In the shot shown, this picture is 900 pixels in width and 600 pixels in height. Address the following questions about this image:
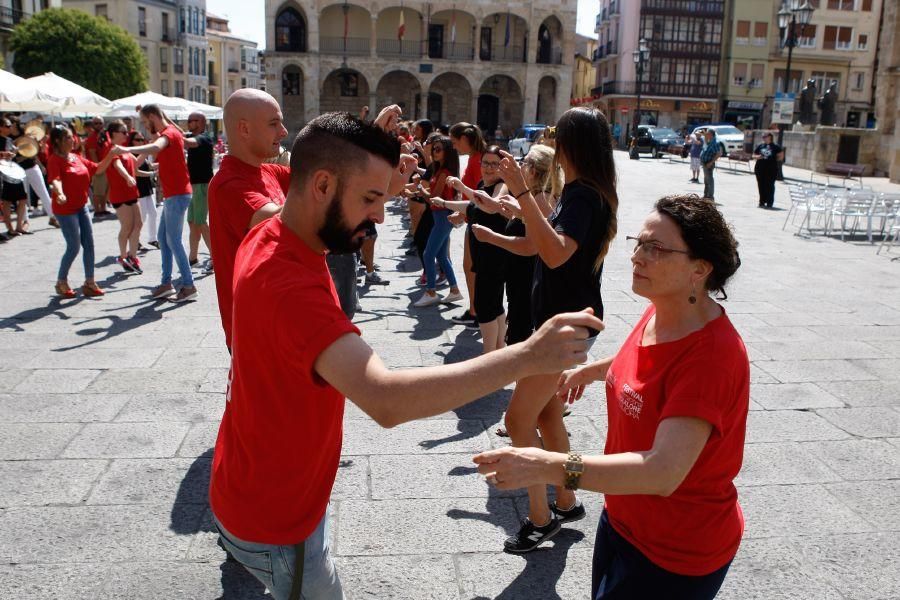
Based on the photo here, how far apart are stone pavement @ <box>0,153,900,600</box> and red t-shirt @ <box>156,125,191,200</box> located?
1.20 m

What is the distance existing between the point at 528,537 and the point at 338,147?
2.23 metres

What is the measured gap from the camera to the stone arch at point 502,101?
172ft

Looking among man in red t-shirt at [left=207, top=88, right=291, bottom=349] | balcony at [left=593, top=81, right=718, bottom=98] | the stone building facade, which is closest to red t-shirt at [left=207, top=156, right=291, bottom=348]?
man in red t-shirt at [left=207, top=88, right=291, bottom=349]

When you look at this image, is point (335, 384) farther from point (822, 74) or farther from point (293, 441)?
point (822, 74)

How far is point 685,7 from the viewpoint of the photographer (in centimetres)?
5544

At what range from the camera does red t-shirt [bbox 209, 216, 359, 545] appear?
1.55m

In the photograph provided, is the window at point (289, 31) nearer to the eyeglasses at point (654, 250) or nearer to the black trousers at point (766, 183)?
the black trousers at point (766, 183)

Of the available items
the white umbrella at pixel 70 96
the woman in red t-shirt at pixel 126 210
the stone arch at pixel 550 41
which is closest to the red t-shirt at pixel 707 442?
the woman in red t-shirt at pixel 126 210

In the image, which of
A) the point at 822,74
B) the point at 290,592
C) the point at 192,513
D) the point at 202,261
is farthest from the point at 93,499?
the point at 822,74

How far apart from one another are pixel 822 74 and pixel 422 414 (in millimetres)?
62232

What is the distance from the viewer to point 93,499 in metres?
3.72

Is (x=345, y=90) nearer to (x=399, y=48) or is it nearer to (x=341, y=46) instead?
(x=341, y=46)

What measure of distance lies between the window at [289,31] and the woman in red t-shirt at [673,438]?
5044cm

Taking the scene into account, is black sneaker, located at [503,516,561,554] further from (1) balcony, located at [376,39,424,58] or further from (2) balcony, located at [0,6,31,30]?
(1) balcony, located at [376,39,424,58]
